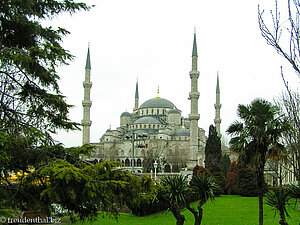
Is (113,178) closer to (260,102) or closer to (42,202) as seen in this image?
(42,202)

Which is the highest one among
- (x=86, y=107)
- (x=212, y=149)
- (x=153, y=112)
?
(x=153, y=112)

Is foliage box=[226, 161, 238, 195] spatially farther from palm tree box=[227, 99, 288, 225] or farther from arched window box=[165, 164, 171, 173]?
arched window box=[165, 164, 171, 173]

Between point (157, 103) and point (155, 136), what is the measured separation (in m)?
15.2

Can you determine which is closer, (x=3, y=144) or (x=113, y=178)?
(x=3, y=144)

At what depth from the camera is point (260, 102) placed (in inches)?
441

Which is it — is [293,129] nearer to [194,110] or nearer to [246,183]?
[246,183]

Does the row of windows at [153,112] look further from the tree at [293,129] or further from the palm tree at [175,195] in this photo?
the palm tree at [175,195]

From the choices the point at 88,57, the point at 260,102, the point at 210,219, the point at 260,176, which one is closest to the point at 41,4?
the point at 260,102

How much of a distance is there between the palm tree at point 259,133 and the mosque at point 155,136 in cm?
2771

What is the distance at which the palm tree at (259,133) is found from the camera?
34.1ft

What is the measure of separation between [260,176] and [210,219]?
3.62 metres

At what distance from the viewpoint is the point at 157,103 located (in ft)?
248

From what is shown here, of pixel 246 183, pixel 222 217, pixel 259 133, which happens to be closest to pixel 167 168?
pixel 246 183

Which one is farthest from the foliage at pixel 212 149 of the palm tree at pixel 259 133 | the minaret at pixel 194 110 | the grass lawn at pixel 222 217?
the palm tree at pixel 259 133
